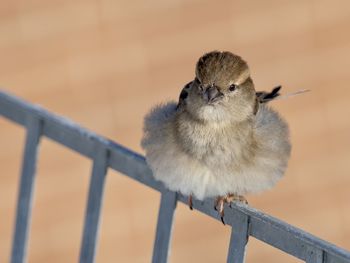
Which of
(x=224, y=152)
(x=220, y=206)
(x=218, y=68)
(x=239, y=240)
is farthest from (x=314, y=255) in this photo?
(x=218, y=68)

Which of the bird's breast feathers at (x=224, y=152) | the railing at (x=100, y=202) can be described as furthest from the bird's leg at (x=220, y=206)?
the bird's breast feathers at (x=224, y=152)

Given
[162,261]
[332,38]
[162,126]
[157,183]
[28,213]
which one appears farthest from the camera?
[332,38]

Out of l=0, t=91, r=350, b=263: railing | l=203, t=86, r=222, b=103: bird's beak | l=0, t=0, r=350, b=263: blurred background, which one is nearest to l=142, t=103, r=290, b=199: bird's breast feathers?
l=203, t=86, r=222, b=103: bird's beak

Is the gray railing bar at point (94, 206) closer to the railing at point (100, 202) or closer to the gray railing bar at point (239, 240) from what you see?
the railing at point (100, 202)

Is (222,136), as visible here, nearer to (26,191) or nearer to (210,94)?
(210,94)

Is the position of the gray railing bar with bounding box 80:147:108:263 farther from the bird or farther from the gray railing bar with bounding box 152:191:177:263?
the bird

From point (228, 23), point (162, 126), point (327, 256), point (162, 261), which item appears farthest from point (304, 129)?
point (327, 256)

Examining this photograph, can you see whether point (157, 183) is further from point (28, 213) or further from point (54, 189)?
point (54, 189)
